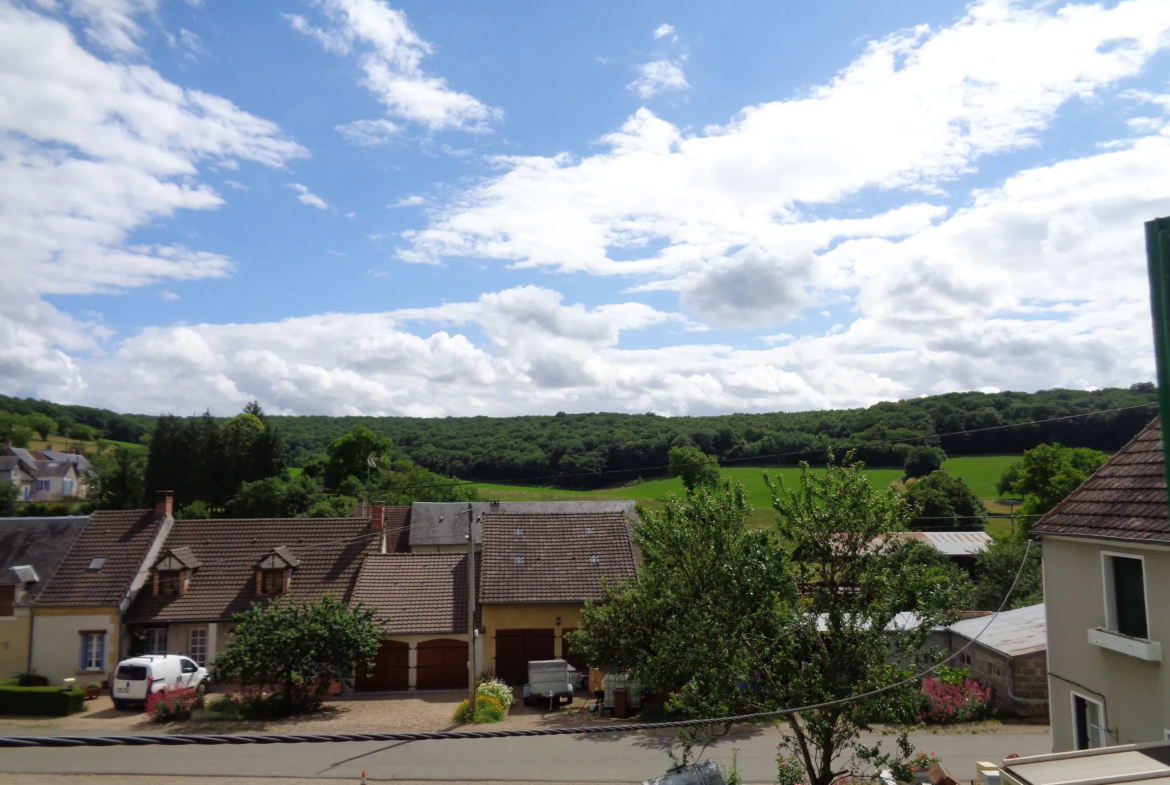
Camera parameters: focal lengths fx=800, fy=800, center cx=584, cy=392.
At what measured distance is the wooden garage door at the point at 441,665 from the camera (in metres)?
29.8

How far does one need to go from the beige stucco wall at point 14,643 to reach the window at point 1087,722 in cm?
3342

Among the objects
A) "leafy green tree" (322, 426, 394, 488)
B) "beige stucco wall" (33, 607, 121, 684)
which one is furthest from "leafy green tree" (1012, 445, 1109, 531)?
"leafy green tree" (322, 426, 394, 488)

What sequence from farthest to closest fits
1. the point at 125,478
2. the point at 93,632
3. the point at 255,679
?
the point at 125,478
the point at 93,632
the point at 255,679

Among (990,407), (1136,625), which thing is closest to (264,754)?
(1136,625)

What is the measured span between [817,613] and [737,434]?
57.8 metres

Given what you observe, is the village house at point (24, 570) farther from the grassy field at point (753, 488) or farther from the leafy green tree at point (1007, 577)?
the grassy field at point (753, 488)

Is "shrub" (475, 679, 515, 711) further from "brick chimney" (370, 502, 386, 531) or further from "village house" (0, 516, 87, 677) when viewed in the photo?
"village house" (0, 516, 87, 677)

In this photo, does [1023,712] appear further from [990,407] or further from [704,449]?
[704,449]

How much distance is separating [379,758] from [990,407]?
5233 cm

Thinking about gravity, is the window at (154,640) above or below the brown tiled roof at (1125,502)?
below

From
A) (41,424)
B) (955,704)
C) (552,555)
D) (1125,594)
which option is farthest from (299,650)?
(41,424)

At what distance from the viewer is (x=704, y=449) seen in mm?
72125

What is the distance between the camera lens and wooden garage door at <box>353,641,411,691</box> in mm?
29609

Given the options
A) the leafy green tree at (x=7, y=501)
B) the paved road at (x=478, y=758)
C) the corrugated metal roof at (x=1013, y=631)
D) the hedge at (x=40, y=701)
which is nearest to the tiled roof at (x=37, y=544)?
the hedge at (x=40, y=701)
